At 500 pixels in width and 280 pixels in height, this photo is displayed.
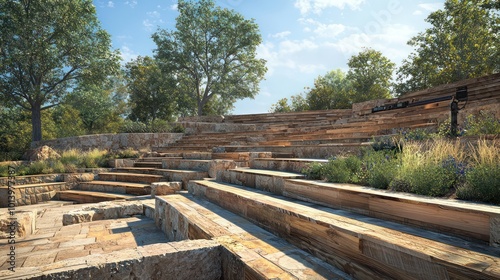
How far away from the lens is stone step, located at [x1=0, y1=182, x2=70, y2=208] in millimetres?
7734

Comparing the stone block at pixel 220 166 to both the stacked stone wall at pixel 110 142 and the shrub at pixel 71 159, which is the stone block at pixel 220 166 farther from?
the stacked stone wall at pixel 110 142

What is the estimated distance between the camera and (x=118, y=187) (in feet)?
26.2

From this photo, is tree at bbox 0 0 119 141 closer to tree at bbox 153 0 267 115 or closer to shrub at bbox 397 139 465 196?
tree at bbox 153 0 267 115

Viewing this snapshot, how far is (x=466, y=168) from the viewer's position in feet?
9.41

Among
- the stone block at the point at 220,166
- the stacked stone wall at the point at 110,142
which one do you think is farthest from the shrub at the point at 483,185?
the stacked stone wall at the point at 110,142

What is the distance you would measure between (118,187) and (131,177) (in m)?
0.74

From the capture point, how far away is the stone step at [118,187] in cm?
748

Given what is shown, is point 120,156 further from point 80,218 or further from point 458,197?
point 458,197

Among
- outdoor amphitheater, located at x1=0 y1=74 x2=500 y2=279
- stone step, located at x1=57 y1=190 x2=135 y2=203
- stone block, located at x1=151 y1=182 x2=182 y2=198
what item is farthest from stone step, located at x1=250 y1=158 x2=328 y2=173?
stone step, located at x1=57 y1=190 x2=135 y2=203

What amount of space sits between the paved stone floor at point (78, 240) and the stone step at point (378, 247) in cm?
249

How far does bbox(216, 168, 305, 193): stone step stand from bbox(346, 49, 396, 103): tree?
2436cm

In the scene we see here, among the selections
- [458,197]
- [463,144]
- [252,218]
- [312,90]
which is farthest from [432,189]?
[312,90]

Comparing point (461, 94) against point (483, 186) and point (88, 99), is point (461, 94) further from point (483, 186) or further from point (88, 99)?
point (88, 99)

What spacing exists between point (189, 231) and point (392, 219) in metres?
2.34
